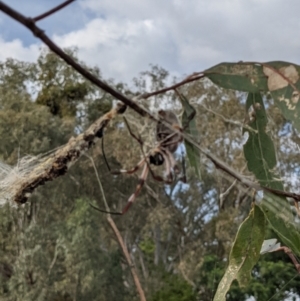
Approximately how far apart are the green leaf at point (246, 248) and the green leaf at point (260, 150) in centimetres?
5

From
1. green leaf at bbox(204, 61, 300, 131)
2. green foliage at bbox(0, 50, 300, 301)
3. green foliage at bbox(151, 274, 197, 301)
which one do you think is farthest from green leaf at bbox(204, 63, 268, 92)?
Answer: green foliage at bbox(151, 274, 197, 301)

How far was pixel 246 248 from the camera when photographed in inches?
14.1

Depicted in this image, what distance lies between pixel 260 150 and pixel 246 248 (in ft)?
0.26

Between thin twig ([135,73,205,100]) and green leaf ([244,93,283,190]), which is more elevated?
thin twig ([135,73,205,100])

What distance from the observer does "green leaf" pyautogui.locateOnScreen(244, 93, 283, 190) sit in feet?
1.31

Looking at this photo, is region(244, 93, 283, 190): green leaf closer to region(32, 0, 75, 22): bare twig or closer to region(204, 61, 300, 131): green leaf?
region(204, 61, 300, 131): green leaf

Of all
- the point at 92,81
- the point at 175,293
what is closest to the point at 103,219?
the point at 175,293

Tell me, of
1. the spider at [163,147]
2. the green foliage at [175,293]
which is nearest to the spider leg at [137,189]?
the spider at [163,147]

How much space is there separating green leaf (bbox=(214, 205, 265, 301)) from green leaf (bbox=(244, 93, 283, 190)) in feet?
0.15

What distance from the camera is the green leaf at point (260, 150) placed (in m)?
0.40

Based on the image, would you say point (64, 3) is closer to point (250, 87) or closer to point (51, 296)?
point (250, 87)

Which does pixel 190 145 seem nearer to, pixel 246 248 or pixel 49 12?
pixel 246 248

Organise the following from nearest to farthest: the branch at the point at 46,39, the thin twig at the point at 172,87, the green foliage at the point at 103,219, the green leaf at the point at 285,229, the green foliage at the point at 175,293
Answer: the branch at the point at 46,39
the thin twig at the point at 172,87
the green leaf at the point at 285,229
the green foliage at the point at 103,219
the green foliage at the point at 175,293

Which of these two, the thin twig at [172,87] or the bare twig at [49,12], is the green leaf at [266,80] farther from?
the bare twig at [49,12]
